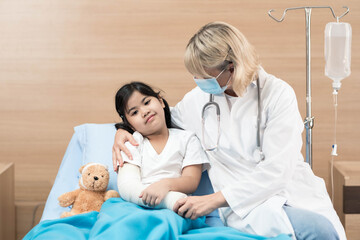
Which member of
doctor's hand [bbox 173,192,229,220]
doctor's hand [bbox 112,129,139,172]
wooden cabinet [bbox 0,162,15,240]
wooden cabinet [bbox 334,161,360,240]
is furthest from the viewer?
wooden cabinet [bbox 0,162,15,240]

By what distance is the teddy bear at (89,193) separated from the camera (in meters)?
1.97

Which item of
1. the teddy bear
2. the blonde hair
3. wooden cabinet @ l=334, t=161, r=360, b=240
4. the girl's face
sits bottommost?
wooden cabinet @ l=334, t=161, r=360, b=240

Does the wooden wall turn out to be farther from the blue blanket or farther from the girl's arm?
the blue blanket

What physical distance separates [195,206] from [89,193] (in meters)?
0.53

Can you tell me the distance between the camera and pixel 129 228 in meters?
1.50

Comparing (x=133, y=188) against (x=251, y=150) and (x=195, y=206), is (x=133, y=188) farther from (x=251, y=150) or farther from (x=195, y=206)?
(x=251, y=150)

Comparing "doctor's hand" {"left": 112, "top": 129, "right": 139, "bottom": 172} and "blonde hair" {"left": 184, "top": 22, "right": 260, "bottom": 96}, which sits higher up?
"blonde hair" {"left": 184, "top": 22, "right": 260, "bottom": 96}

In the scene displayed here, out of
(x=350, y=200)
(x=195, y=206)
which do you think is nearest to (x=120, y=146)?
(x=195, y=206)

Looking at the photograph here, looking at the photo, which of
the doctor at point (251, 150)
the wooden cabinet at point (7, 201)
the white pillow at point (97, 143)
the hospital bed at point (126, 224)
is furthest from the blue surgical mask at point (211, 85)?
the wooden cabinet at point (7, 201)

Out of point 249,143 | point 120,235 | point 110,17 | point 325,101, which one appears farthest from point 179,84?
point 120,235

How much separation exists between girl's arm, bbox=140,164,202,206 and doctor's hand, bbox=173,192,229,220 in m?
0.08

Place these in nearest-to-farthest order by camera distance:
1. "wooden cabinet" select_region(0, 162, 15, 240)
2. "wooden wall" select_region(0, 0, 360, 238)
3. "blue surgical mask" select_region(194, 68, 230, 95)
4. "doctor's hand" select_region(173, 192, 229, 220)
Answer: "doctor's hand" select_region(173, 192, 229, 220)
"blue surgical mask" select_region(194, 68, 230, 95)
"wooden cabinet" select_region(0, 162, 15, 240)
"wooden wall" select_region(0, 0, 360, 238)

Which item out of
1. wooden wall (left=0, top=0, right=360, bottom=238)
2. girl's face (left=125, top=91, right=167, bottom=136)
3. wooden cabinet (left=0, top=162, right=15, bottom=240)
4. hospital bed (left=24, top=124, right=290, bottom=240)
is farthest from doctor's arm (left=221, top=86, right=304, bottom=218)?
wooden cabinet (left=0, top=162, right=15, bottom=240)

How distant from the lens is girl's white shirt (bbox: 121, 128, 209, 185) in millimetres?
1939
